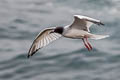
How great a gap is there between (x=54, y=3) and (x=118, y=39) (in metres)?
7.27

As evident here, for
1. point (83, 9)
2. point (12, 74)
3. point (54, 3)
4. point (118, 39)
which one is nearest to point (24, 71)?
point (12, 74)

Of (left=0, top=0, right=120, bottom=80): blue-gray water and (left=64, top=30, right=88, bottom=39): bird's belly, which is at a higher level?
(left=64, top=30, right=88, bottom=39): bird's belly

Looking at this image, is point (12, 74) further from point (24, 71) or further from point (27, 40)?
point (27, 40)

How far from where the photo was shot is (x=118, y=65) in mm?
24500

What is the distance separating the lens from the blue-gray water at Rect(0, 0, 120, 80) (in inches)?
955

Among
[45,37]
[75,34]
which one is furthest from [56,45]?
[75,34]

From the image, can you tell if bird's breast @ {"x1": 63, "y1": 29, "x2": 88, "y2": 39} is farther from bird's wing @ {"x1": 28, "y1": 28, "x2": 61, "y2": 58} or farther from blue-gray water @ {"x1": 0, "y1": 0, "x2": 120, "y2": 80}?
blue-gray water @ {"x1": 0, "y1": 0, "x2": 120, "y2": 80}

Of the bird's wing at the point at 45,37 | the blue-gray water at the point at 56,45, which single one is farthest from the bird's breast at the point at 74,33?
the blue-gray water at the point at 56,45

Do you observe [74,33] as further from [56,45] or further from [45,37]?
[56,45]

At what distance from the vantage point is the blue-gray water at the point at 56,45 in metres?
24.3

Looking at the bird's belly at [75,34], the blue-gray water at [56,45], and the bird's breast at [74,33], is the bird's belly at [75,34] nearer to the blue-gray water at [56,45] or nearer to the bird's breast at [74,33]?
the bird's breast at [74,33]

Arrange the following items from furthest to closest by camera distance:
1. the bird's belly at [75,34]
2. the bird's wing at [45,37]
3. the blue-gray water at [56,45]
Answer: the blue-gray water at [56,45], the bird's wing at [45,37], the bird's belly at [75,34]

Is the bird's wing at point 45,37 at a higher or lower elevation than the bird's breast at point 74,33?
lower

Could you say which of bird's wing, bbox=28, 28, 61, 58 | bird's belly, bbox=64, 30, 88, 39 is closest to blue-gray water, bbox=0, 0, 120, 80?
bird's wing, bbox=28, 28, 61, 58
